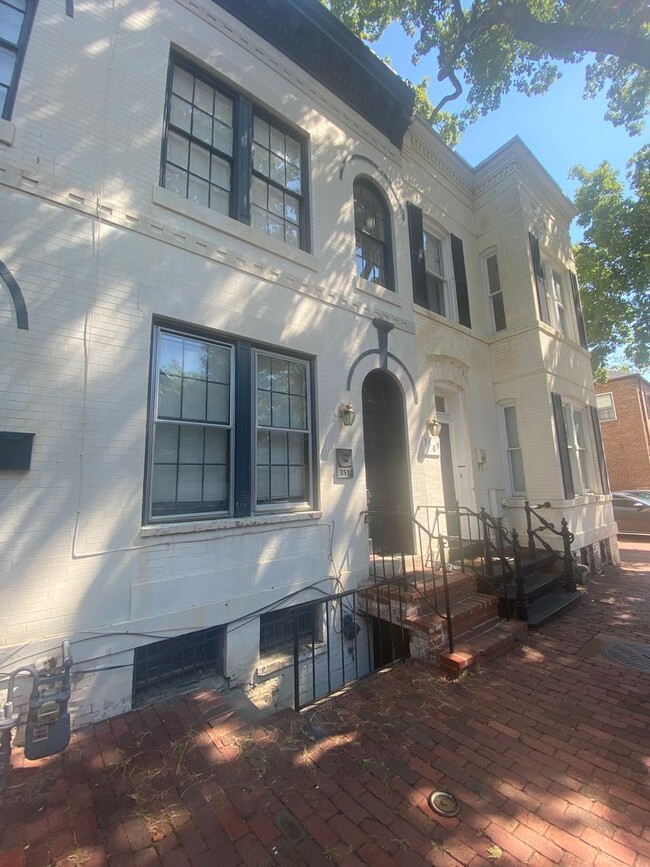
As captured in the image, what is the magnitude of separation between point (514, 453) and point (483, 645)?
207 inches

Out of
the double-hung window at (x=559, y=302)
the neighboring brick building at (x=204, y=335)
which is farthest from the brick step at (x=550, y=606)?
the double-hung window at (x=559, y=302)

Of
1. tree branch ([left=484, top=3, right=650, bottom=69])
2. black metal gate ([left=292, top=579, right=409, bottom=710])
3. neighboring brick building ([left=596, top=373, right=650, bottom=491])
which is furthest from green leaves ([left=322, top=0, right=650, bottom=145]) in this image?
neighboring brick building ([left=596, top=373, right=650, bottom=491])

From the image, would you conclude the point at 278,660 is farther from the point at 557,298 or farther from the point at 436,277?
the point at 557,298

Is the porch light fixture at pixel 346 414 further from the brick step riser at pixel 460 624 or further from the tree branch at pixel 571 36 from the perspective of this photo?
the tree branch at pixel 571 36

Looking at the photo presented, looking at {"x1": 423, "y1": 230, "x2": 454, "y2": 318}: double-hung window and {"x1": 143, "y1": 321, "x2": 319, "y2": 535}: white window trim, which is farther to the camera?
{"x1": 423, "y1": 230, "x2": 454, "y2": 318}: double-hung window

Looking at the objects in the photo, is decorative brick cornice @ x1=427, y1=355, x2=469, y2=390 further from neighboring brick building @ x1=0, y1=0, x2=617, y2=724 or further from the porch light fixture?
the porch light fixture

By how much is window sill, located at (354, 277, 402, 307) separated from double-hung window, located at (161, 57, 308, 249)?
1059 millimetres

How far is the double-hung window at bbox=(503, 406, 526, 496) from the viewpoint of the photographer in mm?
8719

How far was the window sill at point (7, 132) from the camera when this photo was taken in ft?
11.6

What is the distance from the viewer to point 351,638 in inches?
203

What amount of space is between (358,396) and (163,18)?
5121 mm

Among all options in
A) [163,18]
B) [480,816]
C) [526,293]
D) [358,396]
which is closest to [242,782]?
[480,816]

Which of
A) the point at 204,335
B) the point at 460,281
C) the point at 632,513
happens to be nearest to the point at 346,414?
the point at 204,335

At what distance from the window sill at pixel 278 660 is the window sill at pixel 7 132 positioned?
555cm
